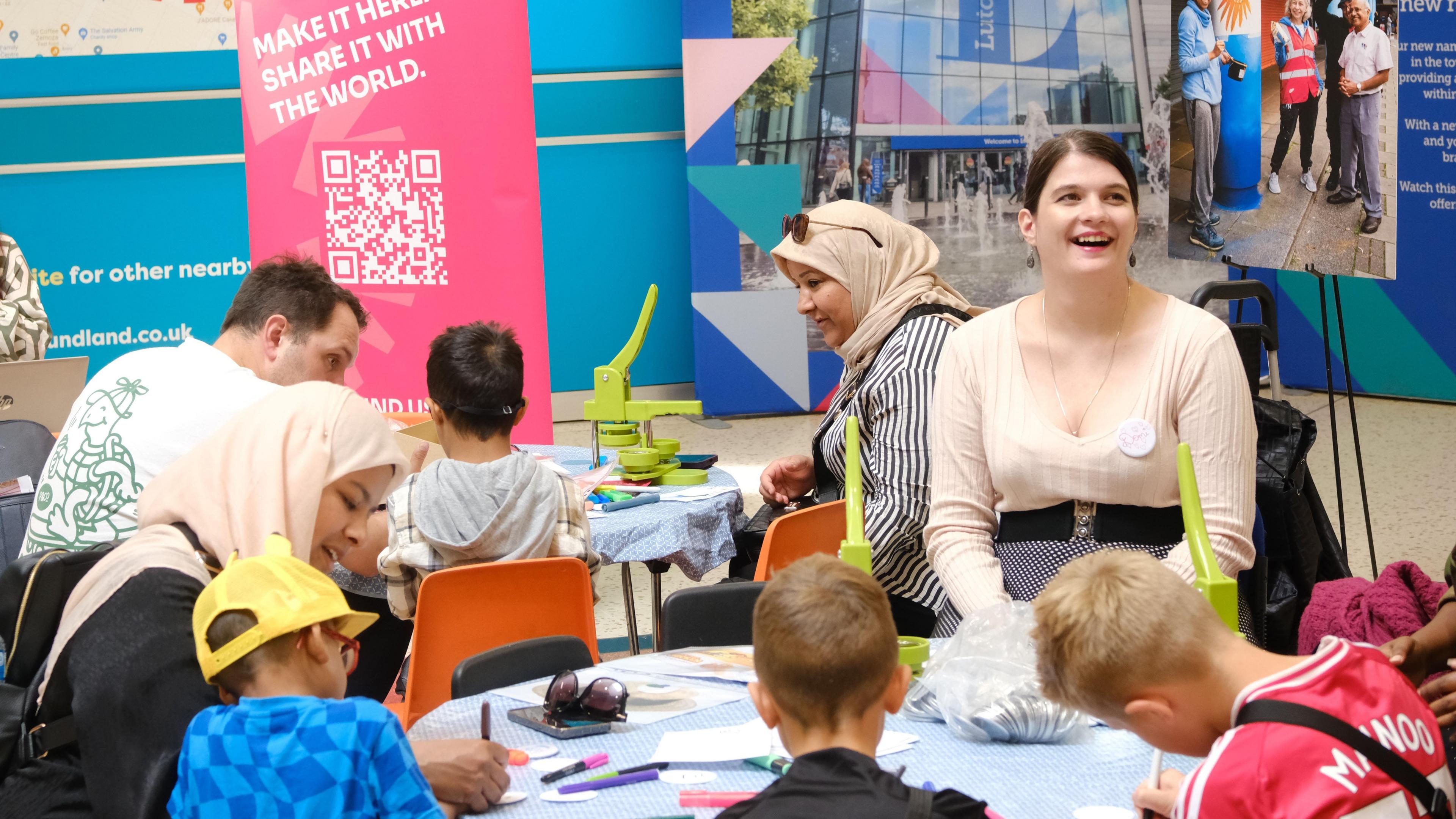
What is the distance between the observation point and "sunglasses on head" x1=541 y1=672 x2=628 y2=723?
178 cm

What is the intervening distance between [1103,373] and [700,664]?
0.89 m

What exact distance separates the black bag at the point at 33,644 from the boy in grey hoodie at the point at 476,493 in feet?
2.42

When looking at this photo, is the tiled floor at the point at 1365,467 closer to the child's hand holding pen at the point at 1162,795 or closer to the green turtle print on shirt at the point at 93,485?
the green turtle print on shirt at the point at 93,485

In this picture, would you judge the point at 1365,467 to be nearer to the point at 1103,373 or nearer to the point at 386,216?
the point at 1103,373

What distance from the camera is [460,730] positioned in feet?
6.01

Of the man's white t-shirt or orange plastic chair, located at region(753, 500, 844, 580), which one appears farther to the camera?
orange plastic chair, located at region(753, 500, 844, 580)

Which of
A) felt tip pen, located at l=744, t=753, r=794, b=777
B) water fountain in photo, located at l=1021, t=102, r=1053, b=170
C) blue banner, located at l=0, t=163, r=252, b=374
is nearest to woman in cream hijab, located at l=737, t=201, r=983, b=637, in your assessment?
felt tip pen, located at l=744, t=753, r=794, b=777

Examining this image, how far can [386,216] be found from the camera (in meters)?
4.11

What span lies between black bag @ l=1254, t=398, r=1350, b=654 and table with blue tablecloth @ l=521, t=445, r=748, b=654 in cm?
140

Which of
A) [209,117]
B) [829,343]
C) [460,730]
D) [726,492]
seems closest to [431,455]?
[726,492]

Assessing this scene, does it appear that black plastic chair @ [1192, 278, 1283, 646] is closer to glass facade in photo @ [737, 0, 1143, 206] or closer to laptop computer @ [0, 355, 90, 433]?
laptop computer @ [0, 355, 90, 433]

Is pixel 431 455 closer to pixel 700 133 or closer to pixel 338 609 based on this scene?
pixel 338 609

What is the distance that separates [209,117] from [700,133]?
10.7 feet

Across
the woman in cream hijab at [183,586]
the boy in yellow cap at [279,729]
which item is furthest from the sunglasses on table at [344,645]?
the woman in cream hijab at [183,586]
